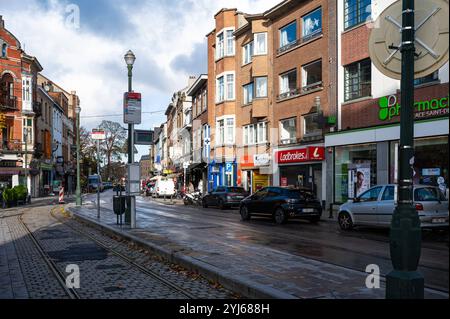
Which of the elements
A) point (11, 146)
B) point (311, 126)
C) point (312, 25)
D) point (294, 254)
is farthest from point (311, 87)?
point (11, 146)

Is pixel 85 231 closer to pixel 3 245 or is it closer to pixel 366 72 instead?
pixel 3 245

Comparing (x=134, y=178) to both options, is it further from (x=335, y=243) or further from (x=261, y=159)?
(x=261, y=159)

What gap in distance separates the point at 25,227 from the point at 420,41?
1531cm

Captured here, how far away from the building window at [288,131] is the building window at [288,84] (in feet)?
5.17

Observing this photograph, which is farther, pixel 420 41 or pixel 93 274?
pixel 93 274

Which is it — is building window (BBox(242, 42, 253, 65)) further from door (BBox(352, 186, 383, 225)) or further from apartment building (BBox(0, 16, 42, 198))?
apartment building (BBox(0, 16, 42, 198))

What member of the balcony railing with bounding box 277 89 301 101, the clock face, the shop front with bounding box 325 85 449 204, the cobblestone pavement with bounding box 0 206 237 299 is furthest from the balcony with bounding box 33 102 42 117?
the clock face

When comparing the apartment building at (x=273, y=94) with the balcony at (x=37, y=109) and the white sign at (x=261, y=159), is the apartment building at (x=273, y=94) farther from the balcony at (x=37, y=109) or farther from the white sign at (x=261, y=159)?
the balcony at (x=37, y=109)

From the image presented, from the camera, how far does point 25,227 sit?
16.5 metres

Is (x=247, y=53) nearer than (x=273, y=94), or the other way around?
(x=273, y=94)

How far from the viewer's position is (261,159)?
2952cm

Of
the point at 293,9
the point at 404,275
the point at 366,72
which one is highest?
the point at 293,9

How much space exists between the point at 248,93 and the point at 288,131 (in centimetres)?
668
